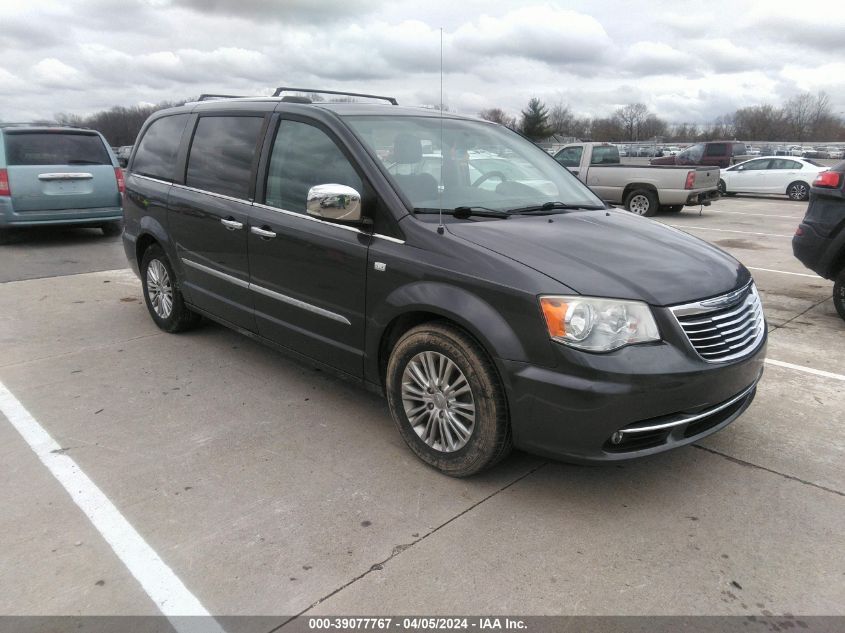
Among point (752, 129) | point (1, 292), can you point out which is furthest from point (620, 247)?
point (752, 129)

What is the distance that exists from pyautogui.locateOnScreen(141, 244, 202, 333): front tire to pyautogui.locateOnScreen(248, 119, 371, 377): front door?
4.43 ft

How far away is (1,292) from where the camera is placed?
7.04 metres

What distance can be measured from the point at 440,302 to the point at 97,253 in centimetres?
800

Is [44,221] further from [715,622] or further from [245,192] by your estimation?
[715,622]

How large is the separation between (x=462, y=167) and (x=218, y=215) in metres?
1.73

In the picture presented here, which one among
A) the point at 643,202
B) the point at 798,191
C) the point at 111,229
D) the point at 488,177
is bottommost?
the point at 798,191

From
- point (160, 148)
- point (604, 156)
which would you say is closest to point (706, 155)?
point (604, 156)

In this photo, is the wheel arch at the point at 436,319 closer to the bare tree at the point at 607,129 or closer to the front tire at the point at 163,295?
the front tire at the point at 163,295

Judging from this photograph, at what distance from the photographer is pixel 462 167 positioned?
384 centimetres

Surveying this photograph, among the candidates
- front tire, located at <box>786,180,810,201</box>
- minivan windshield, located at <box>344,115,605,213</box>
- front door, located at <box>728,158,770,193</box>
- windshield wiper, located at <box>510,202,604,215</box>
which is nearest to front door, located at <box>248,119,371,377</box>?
minivan windshield, located at <box>344,115,605,213</box>

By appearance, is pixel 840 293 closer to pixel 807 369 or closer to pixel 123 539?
pixel 807 369

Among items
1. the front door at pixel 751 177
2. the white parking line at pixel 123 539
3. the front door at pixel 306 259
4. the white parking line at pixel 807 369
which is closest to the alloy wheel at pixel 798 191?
the front door at pixel 751 177

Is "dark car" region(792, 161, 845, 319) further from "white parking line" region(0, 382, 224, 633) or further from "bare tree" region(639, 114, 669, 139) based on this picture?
"bare tree" region(639, 114, 669, 139)

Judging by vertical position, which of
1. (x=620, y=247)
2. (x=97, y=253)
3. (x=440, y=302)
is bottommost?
(x=97, y=253)
